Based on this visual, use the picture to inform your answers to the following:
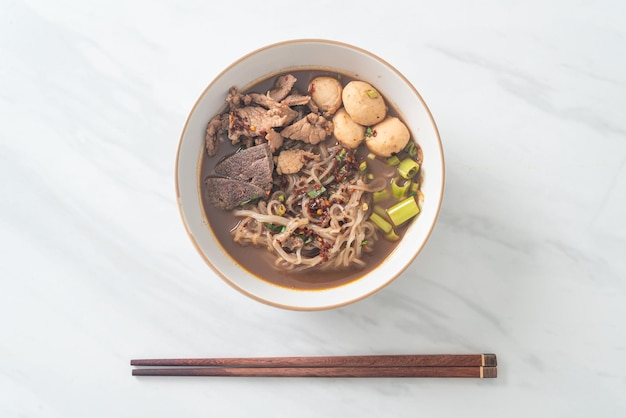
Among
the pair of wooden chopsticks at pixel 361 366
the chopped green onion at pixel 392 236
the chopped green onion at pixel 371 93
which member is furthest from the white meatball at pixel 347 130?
the pair of wooden chopsticks at pixel 361 366

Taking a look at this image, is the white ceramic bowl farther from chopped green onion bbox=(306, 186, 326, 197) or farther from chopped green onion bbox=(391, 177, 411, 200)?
chopped green onion bbox=(306, 186, 326, 197)

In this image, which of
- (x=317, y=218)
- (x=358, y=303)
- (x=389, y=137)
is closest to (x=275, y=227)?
(x=317, y=218)

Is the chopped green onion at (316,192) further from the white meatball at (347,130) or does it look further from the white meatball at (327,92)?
the white meatball at (327,92)

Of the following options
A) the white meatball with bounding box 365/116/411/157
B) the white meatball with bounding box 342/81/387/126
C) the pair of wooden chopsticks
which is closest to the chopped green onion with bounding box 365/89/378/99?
the white meatball with bounding box 342/81/387/126

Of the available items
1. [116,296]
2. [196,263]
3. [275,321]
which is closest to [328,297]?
[275,321]

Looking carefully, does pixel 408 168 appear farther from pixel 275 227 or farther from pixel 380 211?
pixel 275 227
